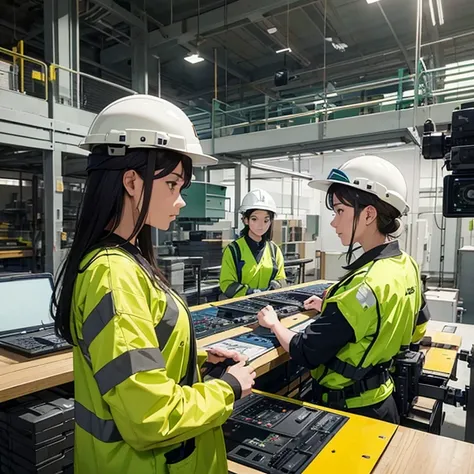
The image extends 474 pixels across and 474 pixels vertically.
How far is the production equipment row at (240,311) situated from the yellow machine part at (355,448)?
63 cm

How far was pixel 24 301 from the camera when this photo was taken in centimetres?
140

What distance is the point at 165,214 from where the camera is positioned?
0.80 metres

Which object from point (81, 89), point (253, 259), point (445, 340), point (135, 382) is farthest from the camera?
point (81, 89)

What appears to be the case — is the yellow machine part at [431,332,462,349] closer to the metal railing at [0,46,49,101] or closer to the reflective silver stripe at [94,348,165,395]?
the reflective silver stripe at [94,348,165,395]

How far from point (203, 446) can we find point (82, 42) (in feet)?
25.9

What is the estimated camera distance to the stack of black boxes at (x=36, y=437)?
3.47 feet

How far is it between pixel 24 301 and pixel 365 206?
130 cm

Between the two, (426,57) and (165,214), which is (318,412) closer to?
(165,214)

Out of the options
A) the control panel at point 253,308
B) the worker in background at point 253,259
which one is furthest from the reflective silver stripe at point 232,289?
the control panel at point 253,308

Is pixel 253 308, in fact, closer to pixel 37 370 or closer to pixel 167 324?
pixel 37 370

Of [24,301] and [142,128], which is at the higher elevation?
[142,128]

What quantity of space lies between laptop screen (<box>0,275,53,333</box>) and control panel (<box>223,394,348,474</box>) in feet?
2.73

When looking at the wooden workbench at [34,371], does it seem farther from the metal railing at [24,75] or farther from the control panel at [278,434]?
the metal railing at [24,75]

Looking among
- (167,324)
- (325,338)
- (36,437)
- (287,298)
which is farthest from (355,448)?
(287,298)
